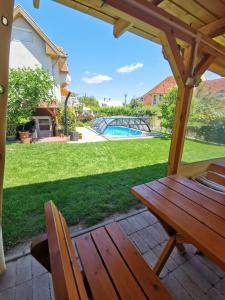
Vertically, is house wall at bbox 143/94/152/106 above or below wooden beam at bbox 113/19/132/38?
above

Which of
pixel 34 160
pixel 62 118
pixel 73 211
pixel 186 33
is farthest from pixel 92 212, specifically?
pixel 62 118

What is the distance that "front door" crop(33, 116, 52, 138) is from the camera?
8.12m

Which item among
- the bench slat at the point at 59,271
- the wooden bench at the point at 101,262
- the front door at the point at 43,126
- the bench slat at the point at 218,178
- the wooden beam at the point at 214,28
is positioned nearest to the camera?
the bench slat at the point at 59,271

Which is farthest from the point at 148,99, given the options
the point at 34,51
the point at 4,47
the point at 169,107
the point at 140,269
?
the point at 140,269

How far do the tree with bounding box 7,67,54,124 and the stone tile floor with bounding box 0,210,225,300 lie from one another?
6342 millimetres

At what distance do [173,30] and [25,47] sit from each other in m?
9.70

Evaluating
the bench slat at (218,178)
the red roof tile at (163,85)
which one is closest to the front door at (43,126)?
the bench slat at (218,178)

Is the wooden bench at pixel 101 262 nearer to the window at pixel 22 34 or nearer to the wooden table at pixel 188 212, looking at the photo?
the wooden table at pixel 188 212

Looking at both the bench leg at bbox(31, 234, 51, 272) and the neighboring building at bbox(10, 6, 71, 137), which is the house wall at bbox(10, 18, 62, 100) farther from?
the bench leg at bbox(31, 234, 51, 272)

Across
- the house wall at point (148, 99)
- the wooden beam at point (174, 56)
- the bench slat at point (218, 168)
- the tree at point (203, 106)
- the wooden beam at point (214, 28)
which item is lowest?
the bench slat at point (218, 168)

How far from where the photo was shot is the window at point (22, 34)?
28.4ft

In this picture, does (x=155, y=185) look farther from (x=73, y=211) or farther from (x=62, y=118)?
(x=62, y=118)

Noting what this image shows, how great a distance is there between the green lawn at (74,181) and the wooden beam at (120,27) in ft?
6.87

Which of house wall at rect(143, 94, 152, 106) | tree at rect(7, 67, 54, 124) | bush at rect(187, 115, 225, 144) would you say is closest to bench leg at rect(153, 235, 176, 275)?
bush at rect(187, 115, 225, 144)
